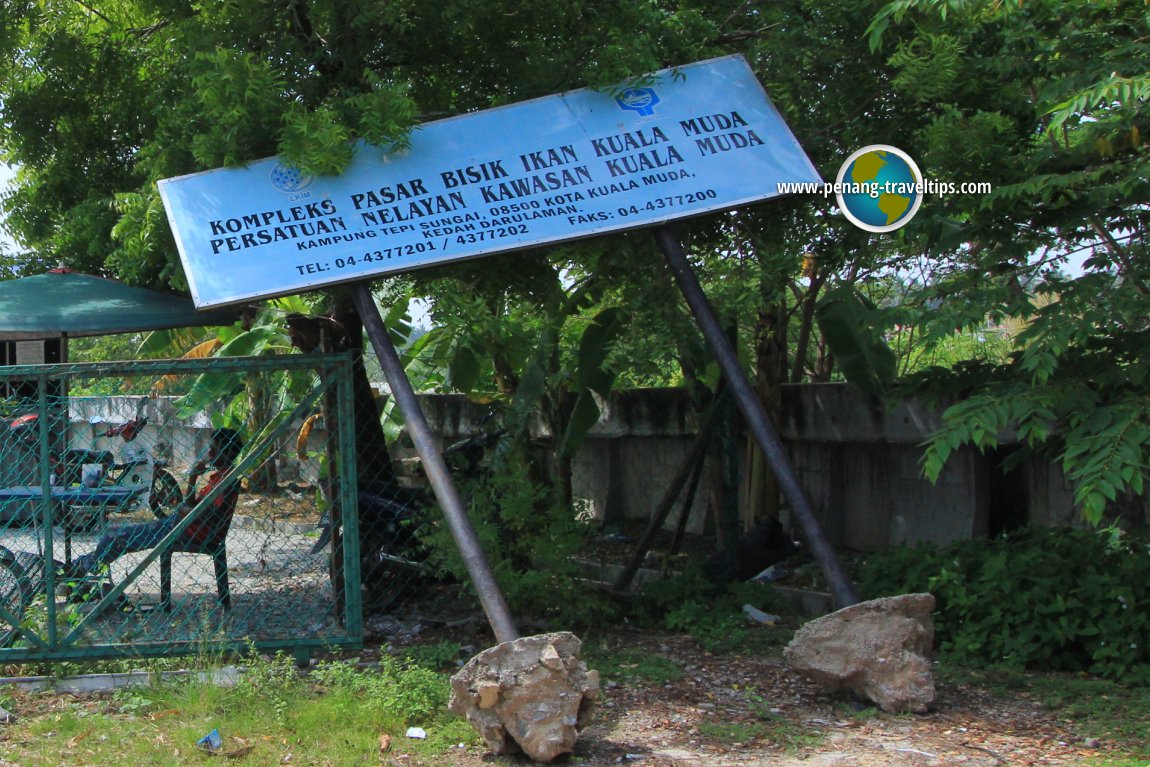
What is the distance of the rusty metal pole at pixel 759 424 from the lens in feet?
18.7

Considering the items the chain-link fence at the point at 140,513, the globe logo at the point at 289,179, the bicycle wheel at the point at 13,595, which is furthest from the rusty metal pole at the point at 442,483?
the bicycle wheel at the point at 13,595

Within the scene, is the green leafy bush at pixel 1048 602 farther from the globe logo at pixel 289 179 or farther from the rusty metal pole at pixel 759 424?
the globe logo at pixel 289 179

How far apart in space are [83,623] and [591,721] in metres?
2.57

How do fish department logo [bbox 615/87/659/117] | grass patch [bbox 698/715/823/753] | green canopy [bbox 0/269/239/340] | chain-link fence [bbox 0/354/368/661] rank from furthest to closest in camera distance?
green canopy [bbox 0/269/239/340]
fish department logo [bbox 615/87/659/117]
chain-link fence [bbox 0/354/368/661]
grass patch [bbox 698/715/823/753]

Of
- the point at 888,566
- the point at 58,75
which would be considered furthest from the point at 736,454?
the point at 58,75

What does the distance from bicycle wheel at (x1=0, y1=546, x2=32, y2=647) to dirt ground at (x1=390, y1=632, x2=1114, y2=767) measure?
2250mm

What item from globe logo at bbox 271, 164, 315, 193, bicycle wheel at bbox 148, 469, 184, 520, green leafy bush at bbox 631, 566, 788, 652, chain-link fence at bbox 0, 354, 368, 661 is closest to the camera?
chain-link fence at bbox 0, 354, 368, 661

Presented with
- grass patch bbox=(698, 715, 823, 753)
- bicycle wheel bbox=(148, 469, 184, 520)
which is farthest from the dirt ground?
bicycle wheel bbox=(148, 469, 184, 520)

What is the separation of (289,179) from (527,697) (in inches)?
118

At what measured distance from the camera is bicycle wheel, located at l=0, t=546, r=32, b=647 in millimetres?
5570

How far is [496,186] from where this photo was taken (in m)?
6.01

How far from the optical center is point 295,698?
17.2 feet

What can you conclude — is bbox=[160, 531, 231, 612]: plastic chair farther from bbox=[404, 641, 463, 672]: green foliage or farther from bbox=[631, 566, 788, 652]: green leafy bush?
bbox=[631, 566, 788, 652]: green leafy bush

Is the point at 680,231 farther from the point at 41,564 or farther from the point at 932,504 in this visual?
the point at 41,564
